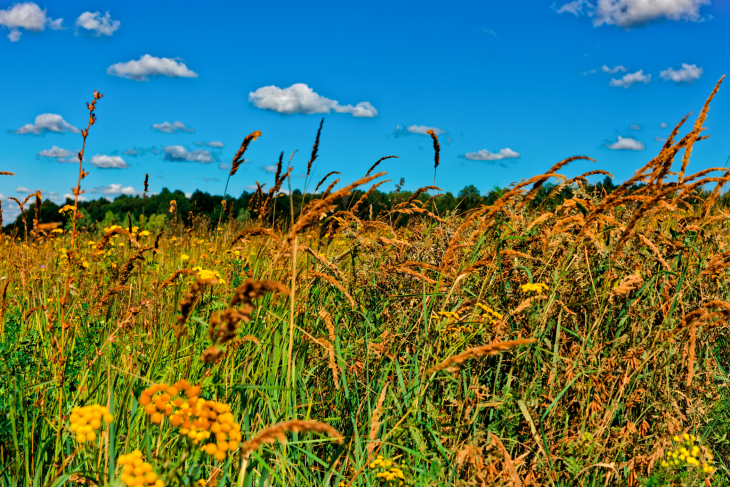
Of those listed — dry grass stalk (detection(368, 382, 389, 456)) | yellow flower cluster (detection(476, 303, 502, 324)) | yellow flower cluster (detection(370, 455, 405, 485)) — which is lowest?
yellow flower cluster (detection(370, 455, 405, 485))

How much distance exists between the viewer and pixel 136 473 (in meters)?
0.92

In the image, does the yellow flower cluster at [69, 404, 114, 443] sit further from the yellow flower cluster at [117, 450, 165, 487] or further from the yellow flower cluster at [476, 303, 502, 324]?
the yellow flower cluster at [476, 303, 502, 324]

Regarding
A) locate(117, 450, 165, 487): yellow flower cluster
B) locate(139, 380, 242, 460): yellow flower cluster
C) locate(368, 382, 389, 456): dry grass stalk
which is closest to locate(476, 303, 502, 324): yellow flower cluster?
locate(368, 382, 389, 456): dry grass stalk

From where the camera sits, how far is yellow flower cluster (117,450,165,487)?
2.94 feet

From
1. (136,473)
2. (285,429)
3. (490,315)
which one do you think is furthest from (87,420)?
(490,315)

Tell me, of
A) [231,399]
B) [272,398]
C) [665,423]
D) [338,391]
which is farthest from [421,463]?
[665,423]

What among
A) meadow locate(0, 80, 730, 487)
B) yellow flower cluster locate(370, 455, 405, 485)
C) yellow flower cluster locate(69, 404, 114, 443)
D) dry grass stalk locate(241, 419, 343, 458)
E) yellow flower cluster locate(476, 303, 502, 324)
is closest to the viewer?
dry grass stalk locate(241, 419, 343, 458)

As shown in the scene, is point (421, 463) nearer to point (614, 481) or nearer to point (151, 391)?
point (614, 481)

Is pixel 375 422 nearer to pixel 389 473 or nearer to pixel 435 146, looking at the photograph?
pixel 389 473

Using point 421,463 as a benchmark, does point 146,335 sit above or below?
above

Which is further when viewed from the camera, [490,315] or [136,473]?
[490,315]

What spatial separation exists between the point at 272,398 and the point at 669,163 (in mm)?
2102

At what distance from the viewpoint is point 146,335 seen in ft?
7.45

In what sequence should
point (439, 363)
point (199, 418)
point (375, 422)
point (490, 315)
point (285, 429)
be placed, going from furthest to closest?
point (490, 315) → point (375, 422) → point (439, 363) → point (199, 418) → point (285, 429)
